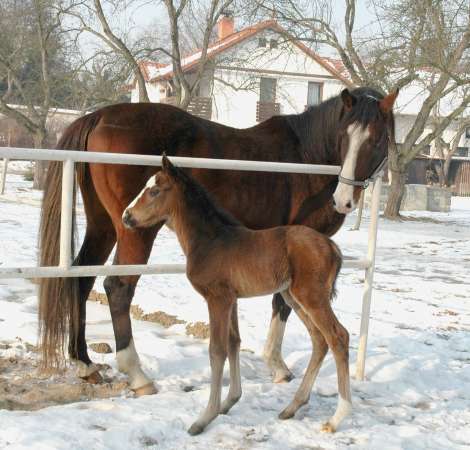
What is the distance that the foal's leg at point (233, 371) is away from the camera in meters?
3.31

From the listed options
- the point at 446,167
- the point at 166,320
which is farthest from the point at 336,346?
the point at 446,167

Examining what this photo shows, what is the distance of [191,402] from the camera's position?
3363 millimetres

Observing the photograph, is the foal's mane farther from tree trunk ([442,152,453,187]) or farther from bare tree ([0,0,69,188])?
tree trunk ([442,152,453,187])

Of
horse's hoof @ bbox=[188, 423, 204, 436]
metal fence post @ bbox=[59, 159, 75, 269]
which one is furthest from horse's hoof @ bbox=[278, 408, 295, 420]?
metal fence post @ bbox=[59, 159, 75, 269]

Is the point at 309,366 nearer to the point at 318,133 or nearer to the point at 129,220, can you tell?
the point at 129,220

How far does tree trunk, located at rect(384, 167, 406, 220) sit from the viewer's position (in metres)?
17.8

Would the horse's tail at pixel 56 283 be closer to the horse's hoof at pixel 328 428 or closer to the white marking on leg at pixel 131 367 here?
the white marking on leg at pixel 131 367

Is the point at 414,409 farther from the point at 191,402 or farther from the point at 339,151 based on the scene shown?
the point at 339,151

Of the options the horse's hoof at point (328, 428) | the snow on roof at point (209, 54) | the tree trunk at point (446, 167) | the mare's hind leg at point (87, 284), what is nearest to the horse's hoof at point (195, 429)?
the horse's hoof at point (328, 428)

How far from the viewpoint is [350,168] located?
3580 millimetres

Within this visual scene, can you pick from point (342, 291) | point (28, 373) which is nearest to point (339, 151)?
point (28, 373)

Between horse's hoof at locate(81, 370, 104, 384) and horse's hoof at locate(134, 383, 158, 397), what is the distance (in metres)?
0.28

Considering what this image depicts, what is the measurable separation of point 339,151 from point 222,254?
1296 millimetres

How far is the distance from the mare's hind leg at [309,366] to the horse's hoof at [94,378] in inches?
45.1
